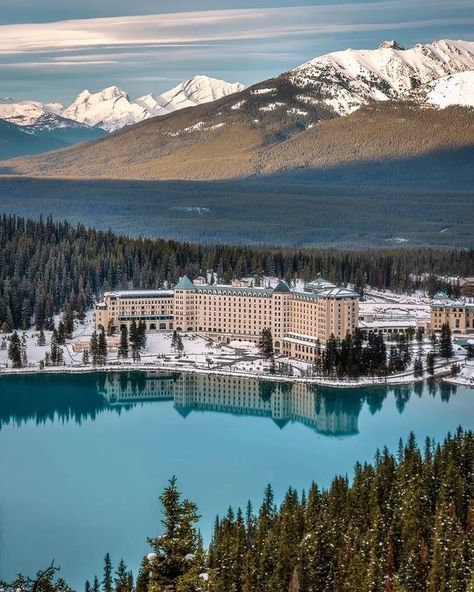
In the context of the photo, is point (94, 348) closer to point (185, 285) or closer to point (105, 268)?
point (185, 285)

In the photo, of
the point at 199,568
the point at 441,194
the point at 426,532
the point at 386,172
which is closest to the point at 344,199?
the point at 441,194

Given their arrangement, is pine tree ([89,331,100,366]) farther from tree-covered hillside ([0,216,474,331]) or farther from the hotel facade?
the hotel facade

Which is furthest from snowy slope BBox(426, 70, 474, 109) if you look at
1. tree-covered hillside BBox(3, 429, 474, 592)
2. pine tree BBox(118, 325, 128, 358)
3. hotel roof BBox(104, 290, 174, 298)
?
tree-covered hillside BBox(3, 429, 474, 592)

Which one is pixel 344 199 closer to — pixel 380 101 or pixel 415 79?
pixel 380 101

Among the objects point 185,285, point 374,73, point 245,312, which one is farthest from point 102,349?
point 374,73

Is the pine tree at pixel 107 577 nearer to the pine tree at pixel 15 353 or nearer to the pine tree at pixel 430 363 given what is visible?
the pine tree at pixel 430 363
